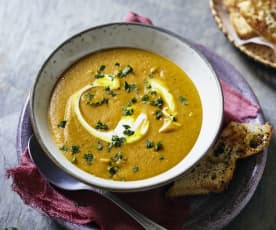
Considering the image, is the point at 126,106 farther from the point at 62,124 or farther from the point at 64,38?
the point at 64,38

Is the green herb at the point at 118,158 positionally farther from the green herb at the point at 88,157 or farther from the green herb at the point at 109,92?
the green herb at the point at 109,92

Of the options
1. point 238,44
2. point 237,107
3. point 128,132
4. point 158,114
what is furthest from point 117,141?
point 238,44

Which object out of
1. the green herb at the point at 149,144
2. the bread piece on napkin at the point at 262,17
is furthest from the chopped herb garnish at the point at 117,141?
the bread piece on napkin at the point at 262,17

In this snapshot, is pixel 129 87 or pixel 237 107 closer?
pixel 129 87

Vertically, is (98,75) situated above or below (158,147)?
above

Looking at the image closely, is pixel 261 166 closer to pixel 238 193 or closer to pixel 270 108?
pixel 238 193

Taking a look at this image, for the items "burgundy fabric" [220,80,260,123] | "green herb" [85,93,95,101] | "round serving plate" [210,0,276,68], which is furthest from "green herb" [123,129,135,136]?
"round serving plate" [210,0,276,68]

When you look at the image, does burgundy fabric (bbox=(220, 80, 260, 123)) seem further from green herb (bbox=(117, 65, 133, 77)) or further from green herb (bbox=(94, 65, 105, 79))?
green herb (bbox=(94, 65, 105, 79))

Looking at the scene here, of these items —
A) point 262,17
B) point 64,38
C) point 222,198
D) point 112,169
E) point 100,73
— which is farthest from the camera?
point 64,38
